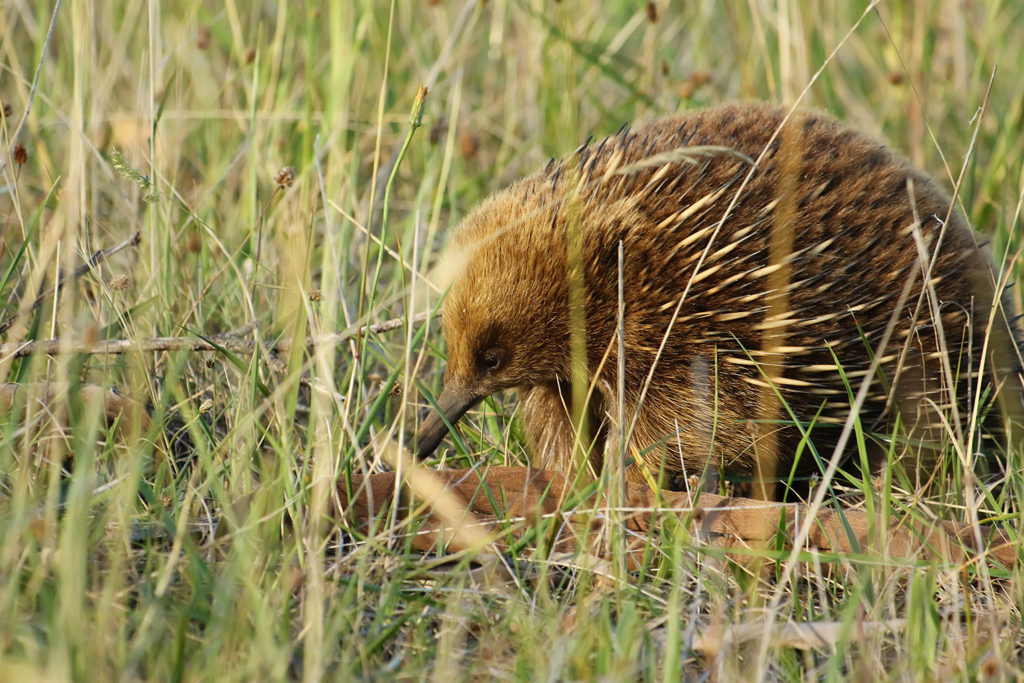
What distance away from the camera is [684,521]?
182 cm

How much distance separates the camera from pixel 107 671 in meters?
1.26

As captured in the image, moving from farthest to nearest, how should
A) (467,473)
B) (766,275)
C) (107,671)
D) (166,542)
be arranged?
(766,275), (467,473), (166,542), (107,671)

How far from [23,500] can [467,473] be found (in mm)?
769

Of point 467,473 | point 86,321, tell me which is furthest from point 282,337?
point 467,473

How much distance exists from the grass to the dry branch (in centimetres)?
4

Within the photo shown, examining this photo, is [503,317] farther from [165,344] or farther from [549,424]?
[165,344]

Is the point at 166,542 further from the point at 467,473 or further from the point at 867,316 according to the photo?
the point at 867,316

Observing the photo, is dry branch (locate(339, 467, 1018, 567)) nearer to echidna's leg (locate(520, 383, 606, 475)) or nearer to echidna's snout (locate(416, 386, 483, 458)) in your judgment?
echidna's snout (locate(416, 386, 483, 458))

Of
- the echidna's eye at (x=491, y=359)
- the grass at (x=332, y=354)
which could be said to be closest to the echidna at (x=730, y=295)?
the echidna's eye at (x=491, y=359)

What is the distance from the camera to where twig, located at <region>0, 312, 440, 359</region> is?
185 centimetres

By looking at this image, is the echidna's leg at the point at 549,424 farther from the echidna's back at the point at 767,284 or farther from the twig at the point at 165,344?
the twig at the point at 165,344

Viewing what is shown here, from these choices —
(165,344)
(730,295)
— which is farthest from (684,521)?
(165,344)

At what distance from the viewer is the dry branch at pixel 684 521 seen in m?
1.79

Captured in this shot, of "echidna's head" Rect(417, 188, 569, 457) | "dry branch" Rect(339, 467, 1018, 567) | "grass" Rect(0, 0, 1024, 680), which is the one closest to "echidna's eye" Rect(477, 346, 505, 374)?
"echidna's head" Rect(417, 188, 569, 457)
